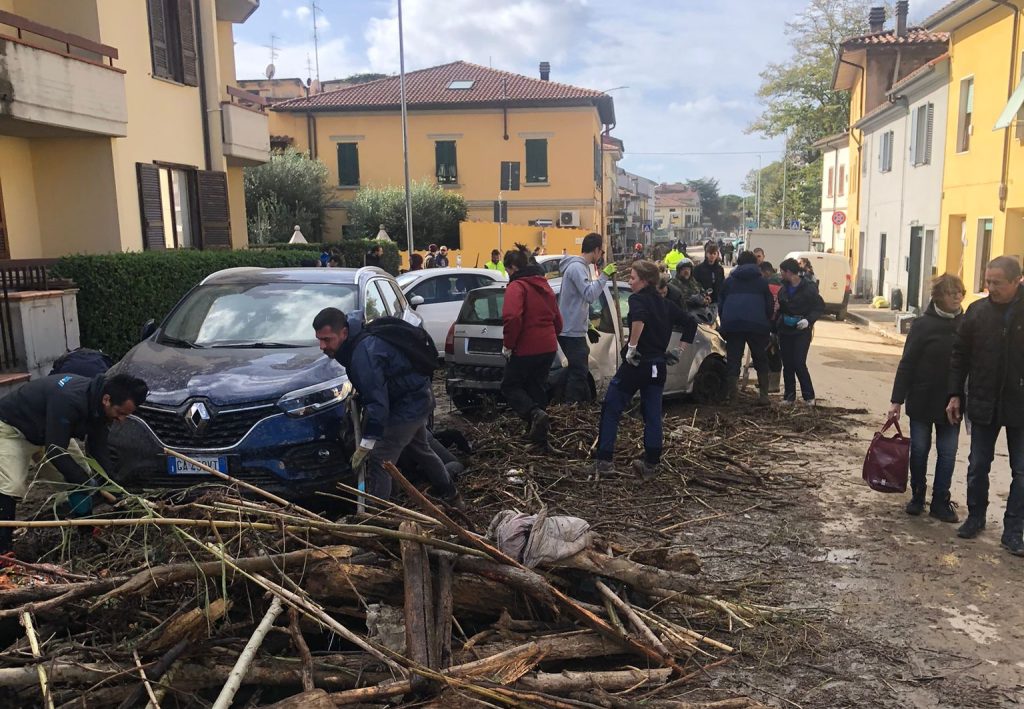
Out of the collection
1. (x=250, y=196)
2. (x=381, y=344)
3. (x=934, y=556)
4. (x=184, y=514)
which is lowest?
(x=934, y=556)

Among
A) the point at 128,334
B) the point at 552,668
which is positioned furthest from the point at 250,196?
the point at 552,668

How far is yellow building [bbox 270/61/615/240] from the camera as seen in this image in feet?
135

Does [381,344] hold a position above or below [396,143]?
below

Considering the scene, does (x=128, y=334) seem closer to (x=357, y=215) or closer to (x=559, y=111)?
(x=357, y=215)

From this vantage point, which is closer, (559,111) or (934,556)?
(934,556)

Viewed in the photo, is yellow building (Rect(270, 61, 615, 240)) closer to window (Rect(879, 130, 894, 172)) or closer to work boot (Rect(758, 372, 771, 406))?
window (Rect(879, 130, 894, 172))

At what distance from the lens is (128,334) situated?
11.3 m

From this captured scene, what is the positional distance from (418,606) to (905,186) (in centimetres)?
2440

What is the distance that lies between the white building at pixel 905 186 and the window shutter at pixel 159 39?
17.0 metres

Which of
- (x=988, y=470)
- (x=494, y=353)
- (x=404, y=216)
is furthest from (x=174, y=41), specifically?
(x=404, y=216)

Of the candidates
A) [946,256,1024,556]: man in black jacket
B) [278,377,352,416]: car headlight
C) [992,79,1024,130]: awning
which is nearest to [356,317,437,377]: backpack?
[278,377,352,416]: car headlight

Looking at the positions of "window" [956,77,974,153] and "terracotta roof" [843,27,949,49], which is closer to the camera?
"window" [956,77,974,153]

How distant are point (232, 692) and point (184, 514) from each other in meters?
1.28

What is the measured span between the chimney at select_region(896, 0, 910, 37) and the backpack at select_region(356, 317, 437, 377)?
33.0 meters
